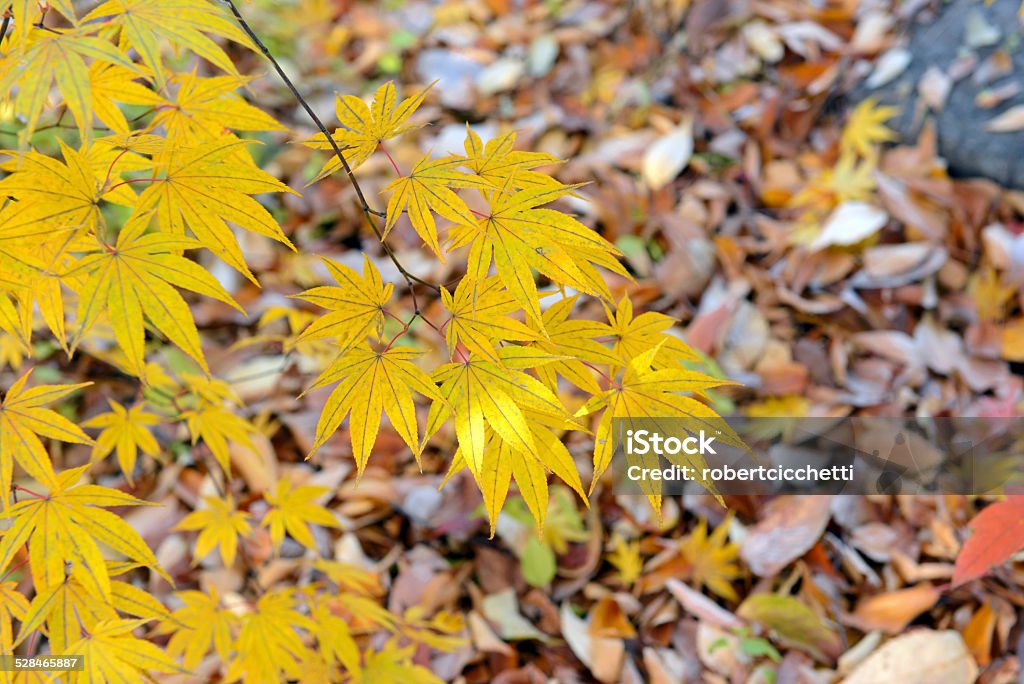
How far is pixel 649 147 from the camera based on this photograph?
2.00 meters

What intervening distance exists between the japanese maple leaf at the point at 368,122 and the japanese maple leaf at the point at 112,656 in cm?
49

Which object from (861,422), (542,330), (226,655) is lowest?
(861,422)

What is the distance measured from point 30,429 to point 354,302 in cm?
31

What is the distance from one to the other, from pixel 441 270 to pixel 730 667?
1.04 meters

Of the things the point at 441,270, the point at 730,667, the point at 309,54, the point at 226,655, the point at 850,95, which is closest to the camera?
the point at 226,655

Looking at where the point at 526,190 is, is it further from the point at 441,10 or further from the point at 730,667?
the point at 441,10

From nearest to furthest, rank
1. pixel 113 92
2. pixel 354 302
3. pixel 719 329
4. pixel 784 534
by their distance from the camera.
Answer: pixel 354 302, pixel 113 92, pixel 784 534, pixel 719 329

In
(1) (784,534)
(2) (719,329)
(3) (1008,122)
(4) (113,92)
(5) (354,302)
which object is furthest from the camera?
(3) (1008,122)

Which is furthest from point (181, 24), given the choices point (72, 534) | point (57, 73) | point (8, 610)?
point (8, 610)

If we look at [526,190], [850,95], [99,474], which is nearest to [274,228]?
[526,190]

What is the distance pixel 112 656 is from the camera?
0.76m

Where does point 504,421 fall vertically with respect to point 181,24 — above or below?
below

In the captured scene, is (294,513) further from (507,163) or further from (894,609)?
(894,609)

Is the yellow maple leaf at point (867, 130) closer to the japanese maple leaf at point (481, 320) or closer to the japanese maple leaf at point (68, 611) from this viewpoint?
the japanese maple leaf at point (481, 320)
